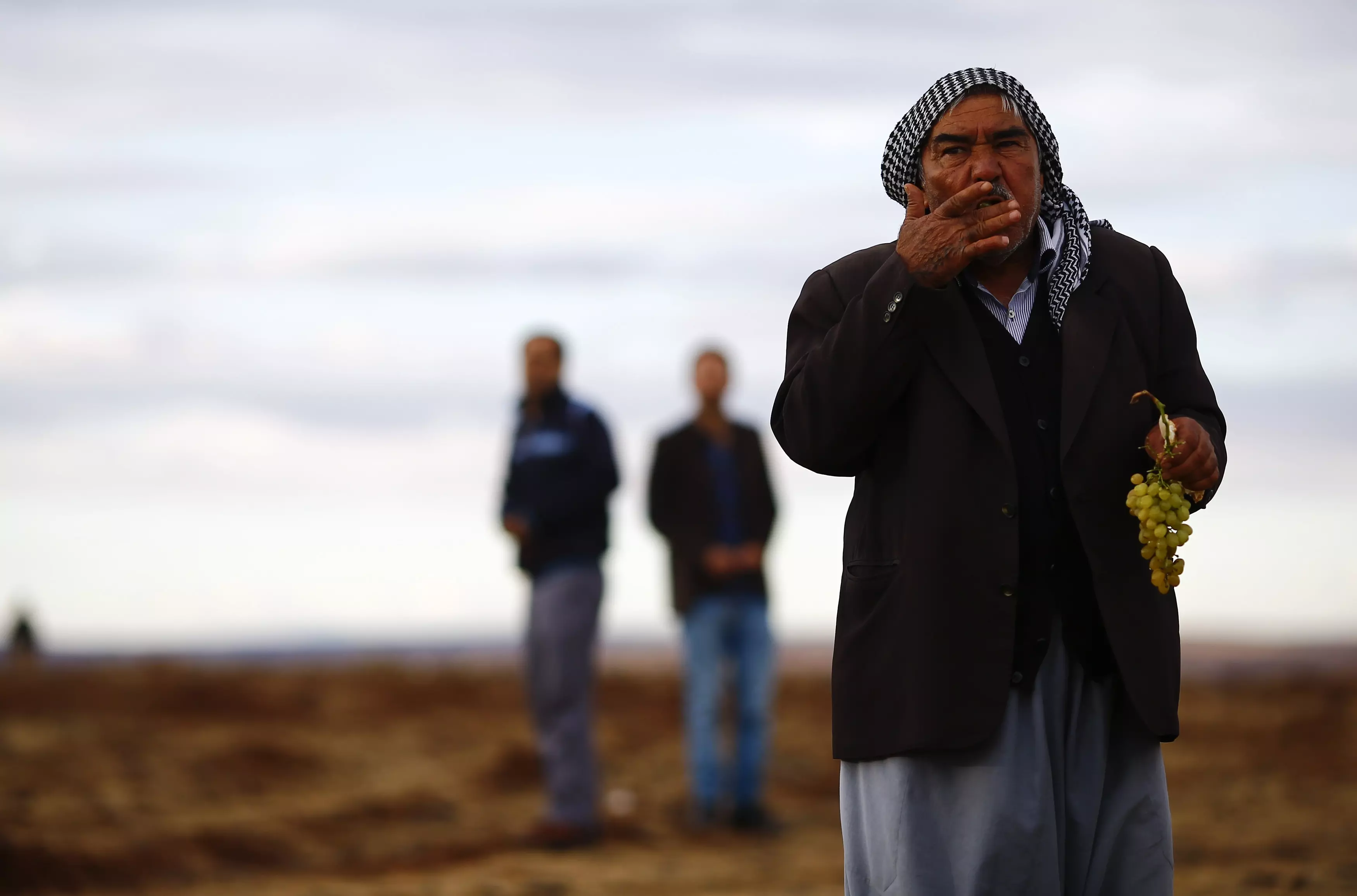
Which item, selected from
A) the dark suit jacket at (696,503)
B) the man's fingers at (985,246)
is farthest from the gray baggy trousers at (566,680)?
the man's fingers at (985,246)

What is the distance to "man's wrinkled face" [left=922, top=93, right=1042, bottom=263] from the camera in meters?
2.91

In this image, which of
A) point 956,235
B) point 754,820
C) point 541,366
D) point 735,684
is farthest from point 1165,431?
point 754,820

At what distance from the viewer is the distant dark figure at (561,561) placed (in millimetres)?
8164

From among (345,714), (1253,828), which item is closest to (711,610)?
(1253,828)

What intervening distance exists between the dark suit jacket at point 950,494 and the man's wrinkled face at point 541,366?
214 inches

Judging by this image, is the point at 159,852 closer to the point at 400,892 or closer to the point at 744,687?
the point at 400,892

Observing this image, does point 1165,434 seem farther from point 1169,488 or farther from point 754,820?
point 754,820

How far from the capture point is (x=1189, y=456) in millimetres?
2826

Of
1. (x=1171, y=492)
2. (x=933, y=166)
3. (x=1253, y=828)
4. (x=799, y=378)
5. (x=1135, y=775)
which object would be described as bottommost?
(x=1253, y=828)

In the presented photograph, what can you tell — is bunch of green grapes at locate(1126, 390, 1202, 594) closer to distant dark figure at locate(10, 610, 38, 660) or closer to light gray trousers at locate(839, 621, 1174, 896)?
light gray trousers at locate(839, 621, 1174, 896)

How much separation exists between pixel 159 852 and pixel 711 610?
11.1 feet

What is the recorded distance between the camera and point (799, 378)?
3.00 metres

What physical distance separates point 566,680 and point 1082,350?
5.60m

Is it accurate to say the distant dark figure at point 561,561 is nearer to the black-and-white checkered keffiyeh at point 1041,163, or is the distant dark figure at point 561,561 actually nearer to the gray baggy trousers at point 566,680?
the gray baggy trousers at point 566,680
